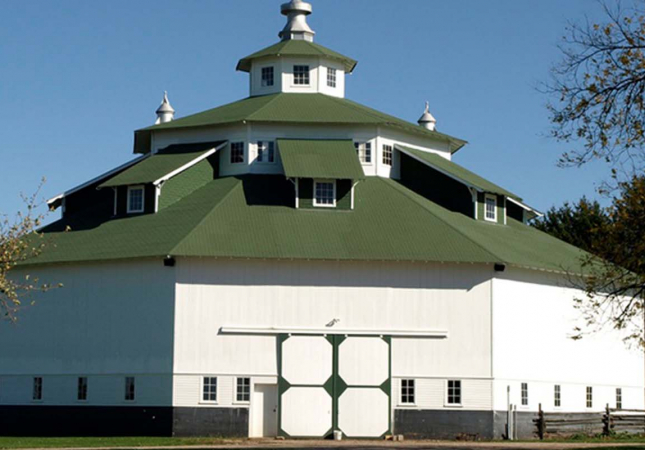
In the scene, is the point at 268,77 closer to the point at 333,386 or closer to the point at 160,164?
the point at 160,164

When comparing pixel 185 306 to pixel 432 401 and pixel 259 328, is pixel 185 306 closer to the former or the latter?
pixel 259 328

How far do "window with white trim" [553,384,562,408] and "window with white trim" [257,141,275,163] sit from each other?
17983 mm

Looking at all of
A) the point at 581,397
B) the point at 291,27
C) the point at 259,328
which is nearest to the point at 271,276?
the point at 259,328

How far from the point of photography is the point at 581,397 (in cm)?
5691

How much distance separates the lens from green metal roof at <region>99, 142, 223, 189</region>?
187ft

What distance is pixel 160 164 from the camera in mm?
58812

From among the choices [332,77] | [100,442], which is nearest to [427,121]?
[332,77]

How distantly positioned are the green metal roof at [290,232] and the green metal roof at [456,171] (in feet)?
5.79

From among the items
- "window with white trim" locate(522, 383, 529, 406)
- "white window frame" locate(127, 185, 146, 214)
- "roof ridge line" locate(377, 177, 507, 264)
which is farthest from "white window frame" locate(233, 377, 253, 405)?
"window with white trim" locate(522, 383, 529, 406)

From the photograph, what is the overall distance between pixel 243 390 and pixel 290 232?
7.54 m

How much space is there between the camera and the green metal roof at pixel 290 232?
51.7m

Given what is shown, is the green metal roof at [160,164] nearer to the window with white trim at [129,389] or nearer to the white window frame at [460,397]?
the window with white trim at [129,389]

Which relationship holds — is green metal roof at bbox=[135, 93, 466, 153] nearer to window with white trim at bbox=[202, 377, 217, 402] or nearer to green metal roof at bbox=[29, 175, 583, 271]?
green metal roof at bbox=[29, 175, 583, 271]

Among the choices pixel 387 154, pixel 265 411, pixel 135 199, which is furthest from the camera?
pixel 387 154
